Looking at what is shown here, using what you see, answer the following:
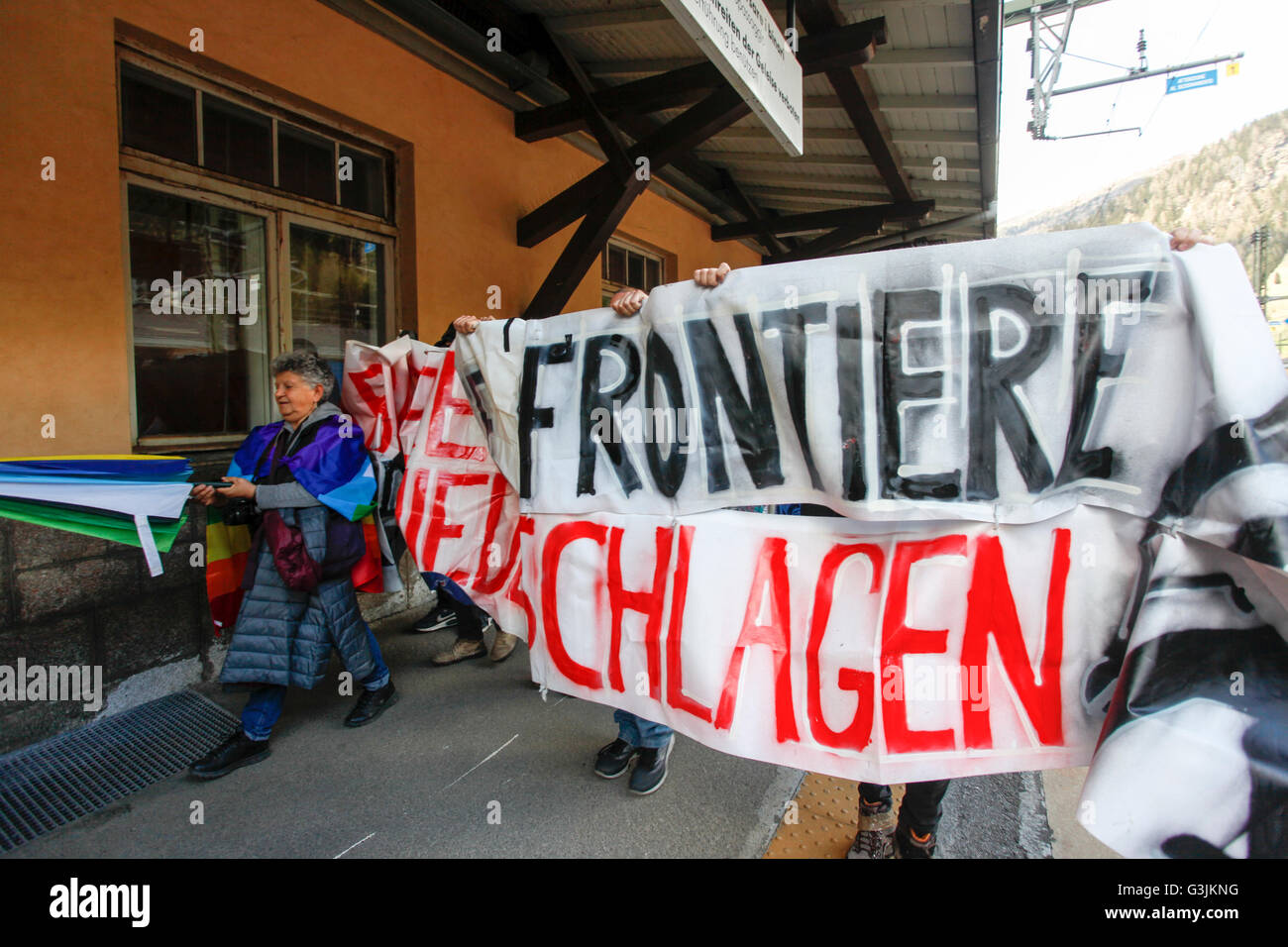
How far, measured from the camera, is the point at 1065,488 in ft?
5.74

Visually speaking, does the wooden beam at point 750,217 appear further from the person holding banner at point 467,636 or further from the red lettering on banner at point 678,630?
the red lettering on banner at point 678,630

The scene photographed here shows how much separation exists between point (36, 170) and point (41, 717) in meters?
2.25

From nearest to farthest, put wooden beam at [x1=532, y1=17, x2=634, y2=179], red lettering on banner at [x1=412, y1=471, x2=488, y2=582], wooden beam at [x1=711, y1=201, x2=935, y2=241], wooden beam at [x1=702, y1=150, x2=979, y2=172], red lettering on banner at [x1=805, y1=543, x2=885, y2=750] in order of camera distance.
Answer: red lettering on banner at [x1=805, y1=543, x2=885, y2=750] < red lettering on banner at [x1=412, y1=471, x2=488, y2=582] < wooden beam at [x1=532, y1=17, x2=634, y2=179] < wooden beam at [x1=702, y1=150, x2=979, y2=172] < wooden beam at [x1=711, y1=201, x2=935, y2=241]

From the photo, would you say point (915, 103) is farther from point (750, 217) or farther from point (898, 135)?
point (750, 217)

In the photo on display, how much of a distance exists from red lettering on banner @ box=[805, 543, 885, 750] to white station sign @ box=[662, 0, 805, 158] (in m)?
1.87

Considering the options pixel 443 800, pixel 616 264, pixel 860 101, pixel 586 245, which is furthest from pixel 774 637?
pixel 616 264

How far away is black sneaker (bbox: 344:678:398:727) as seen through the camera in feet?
10.3

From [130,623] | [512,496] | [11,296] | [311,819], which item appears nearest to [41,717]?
[130,623]

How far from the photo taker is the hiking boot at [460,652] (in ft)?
12.6

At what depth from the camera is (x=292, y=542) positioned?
2.76 m

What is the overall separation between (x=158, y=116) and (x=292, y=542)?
88.0 inches

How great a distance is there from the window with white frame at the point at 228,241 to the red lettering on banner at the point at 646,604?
1.99m

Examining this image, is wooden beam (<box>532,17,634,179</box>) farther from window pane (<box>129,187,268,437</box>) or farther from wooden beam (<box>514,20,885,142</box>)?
window pane (<box>129,187,268,437</box>)

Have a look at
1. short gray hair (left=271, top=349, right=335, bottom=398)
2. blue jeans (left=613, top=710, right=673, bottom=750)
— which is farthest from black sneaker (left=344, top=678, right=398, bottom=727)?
short gray hair (left=271, top=349, right=335, bottom=398)
